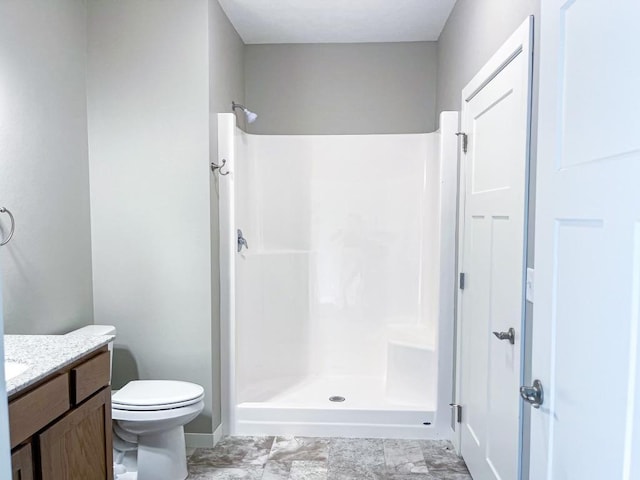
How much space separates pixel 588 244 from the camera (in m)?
0.87

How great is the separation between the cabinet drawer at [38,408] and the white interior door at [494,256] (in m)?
1.61

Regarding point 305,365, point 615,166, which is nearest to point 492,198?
point 615,166

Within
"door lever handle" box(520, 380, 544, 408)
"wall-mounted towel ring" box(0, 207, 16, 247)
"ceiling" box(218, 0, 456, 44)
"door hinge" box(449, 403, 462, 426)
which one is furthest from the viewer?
"ceiling" box(218, 0, 456, 44)

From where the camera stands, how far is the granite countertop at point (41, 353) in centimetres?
134

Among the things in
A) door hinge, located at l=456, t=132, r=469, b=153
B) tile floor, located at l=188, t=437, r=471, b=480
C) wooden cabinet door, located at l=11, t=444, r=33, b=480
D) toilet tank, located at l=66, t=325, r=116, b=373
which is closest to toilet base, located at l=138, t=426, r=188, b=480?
tile floor, located at l=188, t=437, r=471, b=480

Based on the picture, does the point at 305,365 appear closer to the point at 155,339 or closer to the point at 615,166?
the point at 155,339

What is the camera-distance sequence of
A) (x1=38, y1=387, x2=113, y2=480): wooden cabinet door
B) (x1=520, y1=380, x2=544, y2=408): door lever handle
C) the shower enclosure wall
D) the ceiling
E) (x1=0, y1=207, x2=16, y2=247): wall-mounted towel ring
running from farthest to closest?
the shower enclosure wall
the ceiling
(x1=0, y1=207, x2=16, y2=247): wall-mounted towel ring
(x1=38, y1=387, x2=113, y2=480): wooden cabinet door
(x1=520, y1=380, x2=544, y2=408): door lever handle

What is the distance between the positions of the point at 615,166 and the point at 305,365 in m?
3.08

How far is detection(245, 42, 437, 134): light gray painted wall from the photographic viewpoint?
3.42m

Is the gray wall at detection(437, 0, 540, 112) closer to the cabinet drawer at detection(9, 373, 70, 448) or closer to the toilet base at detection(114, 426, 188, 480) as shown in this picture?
the cabinet drawer at detection(9, 373, 70, 448)

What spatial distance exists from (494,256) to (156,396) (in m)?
1.75

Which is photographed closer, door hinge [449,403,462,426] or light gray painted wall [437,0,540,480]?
light gray painted wall [437,0,540,480]

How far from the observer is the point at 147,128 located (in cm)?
263

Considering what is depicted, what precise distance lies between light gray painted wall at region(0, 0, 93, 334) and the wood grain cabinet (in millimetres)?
643
